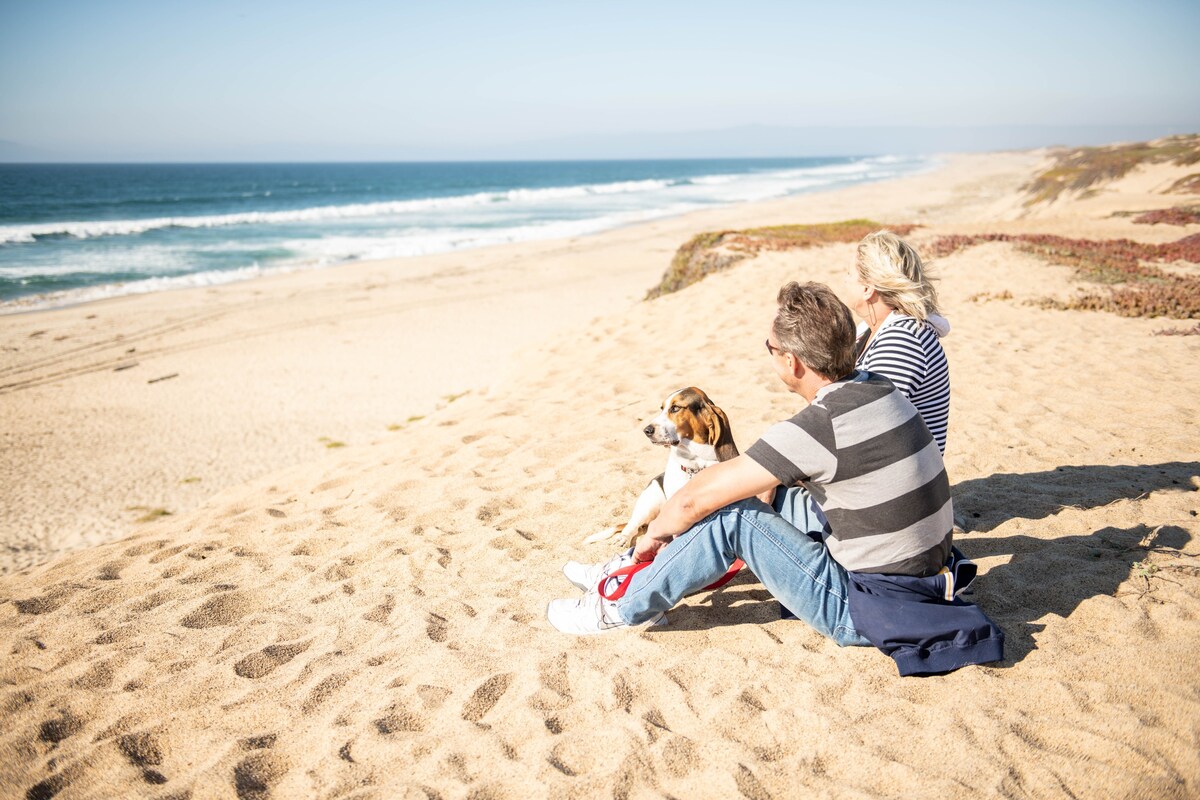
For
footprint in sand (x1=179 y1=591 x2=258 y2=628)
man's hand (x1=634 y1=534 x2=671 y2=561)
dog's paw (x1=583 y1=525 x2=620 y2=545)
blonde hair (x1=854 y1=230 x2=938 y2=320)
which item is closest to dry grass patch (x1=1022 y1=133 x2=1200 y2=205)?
blonde hair (x1=854 y1=230 x2=938 y2=320)

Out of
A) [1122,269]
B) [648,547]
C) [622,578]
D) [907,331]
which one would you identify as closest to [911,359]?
[907,331]

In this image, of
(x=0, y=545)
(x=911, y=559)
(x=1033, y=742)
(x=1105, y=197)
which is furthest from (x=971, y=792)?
(x=1105, y=197)

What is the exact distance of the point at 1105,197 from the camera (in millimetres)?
22344

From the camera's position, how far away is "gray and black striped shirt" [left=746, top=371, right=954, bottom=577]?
251 cm

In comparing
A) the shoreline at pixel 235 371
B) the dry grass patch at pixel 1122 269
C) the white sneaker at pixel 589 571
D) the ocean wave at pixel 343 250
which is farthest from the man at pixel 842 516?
the ocean wave at pixel 343 250

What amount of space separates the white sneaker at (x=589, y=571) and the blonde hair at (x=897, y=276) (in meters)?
1.96

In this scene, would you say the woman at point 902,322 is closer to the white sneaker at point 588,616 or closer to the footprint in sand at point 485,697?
the white sneaker at point 588,616

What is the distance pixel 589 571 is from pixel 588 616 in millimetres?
462

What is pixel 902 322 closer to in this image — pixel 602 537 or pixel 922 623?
pixel 922 623

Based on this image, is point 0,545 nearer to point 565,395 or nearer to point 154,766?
point 154,766

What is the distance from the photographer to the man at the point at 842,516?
2.53 m

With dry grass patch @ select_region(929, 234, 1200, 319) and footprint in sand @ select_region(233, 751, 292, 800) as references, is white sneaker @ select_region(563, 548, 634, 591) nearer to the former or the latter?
footprint in sand @ select_region(233, 751, 292, 800)

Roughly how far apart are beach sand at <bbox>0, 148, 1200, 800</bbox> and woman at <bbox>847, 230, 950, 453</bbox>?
1056 mm

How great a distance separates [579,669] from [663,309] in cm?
805
